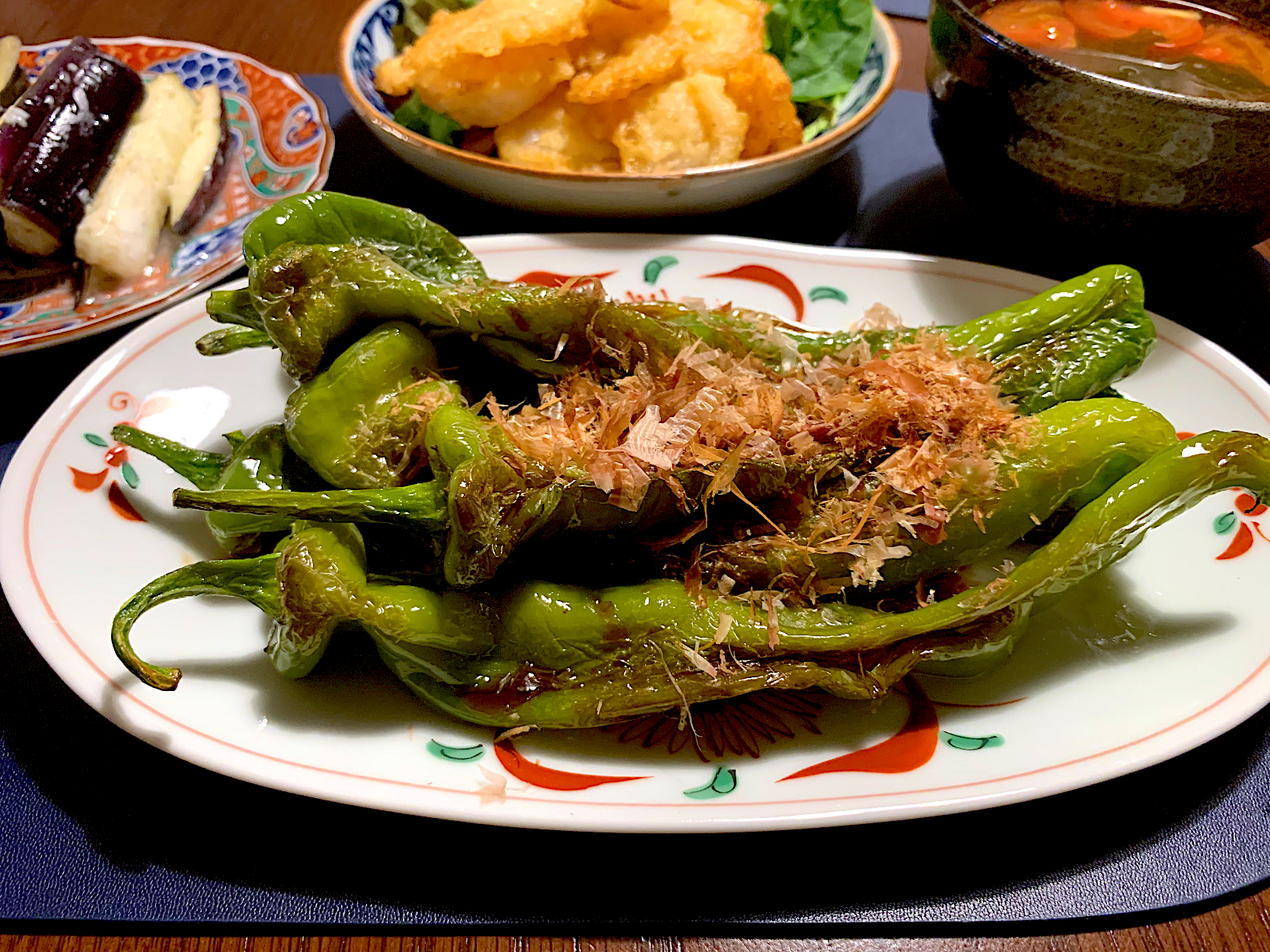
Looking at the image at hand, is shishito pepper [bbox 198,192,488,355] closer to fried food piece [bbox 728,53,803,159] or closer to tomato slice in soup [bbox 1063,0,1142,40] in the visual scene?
fried food piece [bbox 728,53,803,159]

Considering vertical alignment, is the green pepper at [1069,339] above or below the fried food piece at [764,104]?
below

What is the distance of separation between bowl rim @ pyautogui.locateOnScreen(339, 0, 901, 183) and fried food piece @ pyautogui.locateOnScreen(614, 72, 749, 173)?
0.14 ft

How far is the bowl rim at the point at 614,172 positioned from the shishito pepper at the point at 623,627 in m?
1.15

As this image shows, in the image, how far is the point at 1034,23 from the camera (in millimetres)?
2213

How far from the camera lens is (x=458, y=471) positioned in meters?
1.18

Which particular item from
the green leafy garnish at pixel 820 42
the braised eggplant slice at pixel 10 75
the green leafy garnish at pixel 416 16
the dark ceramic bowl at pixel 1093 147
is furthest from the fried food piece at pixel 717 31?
the braised eggplant slice at pixel 10 75

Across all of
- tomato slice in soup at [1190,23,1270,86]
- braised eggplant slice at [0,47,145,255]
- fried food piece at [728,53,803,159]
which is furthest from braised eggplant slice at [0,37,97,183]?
tomato slice in soup at [1190,23,1270,86]

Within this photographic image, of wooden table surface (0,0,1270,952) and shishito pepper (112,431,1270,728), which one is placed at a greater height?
shishito pepper (112,431,1270,728)

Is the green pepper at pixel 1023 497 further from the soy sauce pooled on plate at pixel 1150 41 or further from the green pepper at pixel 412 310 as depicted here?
the soy sauce pooled on plate at pixel 1150 41

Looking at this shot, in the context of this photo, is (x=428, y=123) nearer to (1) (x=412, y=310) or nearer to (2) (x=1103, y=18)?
(1) (x=412, y=310)

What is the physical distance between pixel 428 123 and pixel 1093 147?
1.65 meters

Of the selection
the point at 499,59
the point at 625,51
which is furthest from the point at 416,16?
the point at 625,51

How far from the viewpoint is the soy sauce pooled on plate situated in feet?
6.63

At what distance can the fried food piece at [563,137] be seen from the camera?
2229 mm
